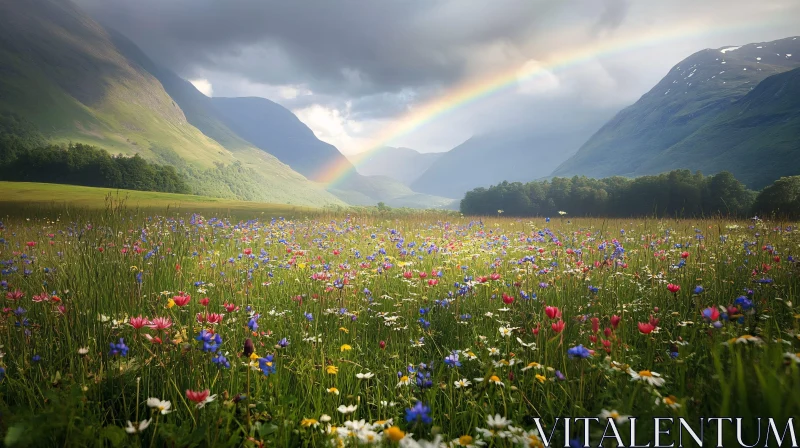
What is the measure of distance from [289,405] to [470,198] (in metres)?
63.5

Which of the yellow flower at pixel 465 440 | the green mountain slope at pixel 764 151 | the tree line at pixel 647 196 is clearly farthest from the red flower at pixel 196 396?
the green mountain slope at pixel 764 151

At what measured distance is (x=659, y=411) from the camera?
1835mm

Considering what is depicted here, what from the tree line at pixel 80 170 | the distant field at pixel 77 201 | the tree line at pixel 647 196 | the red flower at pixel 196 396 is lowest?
the red flower at pixel 196 396

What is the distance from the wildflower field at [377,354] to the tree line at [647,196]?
3593cm

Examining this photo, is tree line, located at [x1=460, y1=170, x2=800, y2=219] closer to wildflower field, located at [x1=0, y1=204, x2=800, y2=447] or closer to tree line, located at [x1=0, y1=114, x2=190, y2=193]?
wildflower field, located at [x1=0, y1=204, x2=800, y2=447]

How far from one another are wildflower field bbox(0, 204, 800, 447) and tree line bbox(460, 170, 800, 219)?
118 feet

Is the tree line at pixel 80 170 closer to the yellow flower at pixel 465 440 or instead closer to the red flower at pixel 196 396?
the red flower at pixel 196 396

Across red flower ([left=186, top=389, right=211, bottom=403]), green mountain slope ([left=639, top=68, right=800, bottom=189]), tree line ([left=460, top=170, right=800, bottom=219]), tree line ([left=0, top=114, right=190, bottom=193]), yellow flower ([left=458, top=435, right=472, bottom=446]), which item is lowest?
yellow flower ([left=458, top=435, right=472, bottom=446])

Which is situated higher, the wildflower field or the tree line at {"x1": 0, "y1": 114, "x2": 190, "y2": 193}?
the tree line at {"x1": 0, "y1": 114, "x2": 190, "y2": 193}

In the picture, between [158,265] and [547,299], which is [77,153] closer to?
[158,265]

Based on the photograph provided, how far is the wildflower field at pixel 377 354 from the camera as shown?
1.90 meters

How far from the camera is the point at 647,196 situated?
44.3 m

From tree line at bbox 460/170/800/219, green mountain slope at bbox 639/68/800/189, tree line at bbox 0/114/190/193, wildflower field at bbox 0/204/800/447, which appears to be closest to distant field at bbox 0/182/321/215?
A: wildflower field at bbox 0/204/800/447

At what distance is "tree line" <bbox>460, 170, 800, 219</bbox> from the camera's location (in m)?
34.5
